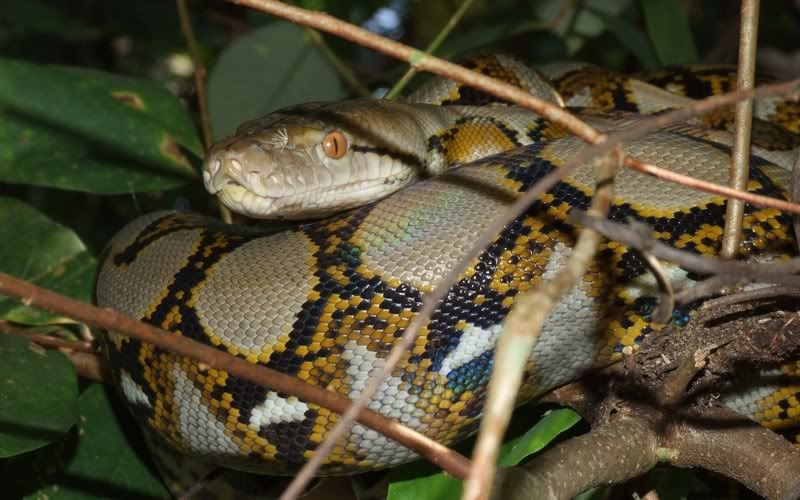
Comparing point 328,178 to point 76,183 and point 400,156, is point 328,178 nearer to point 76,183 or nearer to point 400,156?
point 400,156

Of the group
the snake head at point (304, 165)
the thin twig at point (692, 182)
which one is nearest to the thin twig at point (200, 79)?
the snake head at point (304, 165)

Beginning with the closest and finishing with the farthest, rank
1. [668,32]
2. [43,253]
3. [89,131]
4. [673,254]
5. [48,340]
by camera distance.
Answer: [673,254]
[48,340]
[43,253]
[89,131]
[668,32]

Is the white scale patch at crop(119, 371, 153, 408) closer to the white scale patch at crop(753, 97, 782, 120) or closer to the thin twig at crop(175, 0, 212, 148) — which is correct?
the thin twig at crop(175, 0, 212, 148)

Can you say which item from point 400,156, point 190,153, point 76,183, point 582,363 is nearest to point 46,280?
point 76,183

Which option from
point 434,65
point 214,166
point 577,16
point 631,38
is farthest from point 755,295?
point 577,16

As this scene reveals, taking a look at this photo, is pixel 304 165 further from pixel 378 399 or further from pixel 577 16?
pixel 577 16

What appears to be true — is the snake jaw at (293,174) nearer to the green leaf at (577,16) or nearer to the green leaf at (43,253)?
the green leaf at (43,253)
